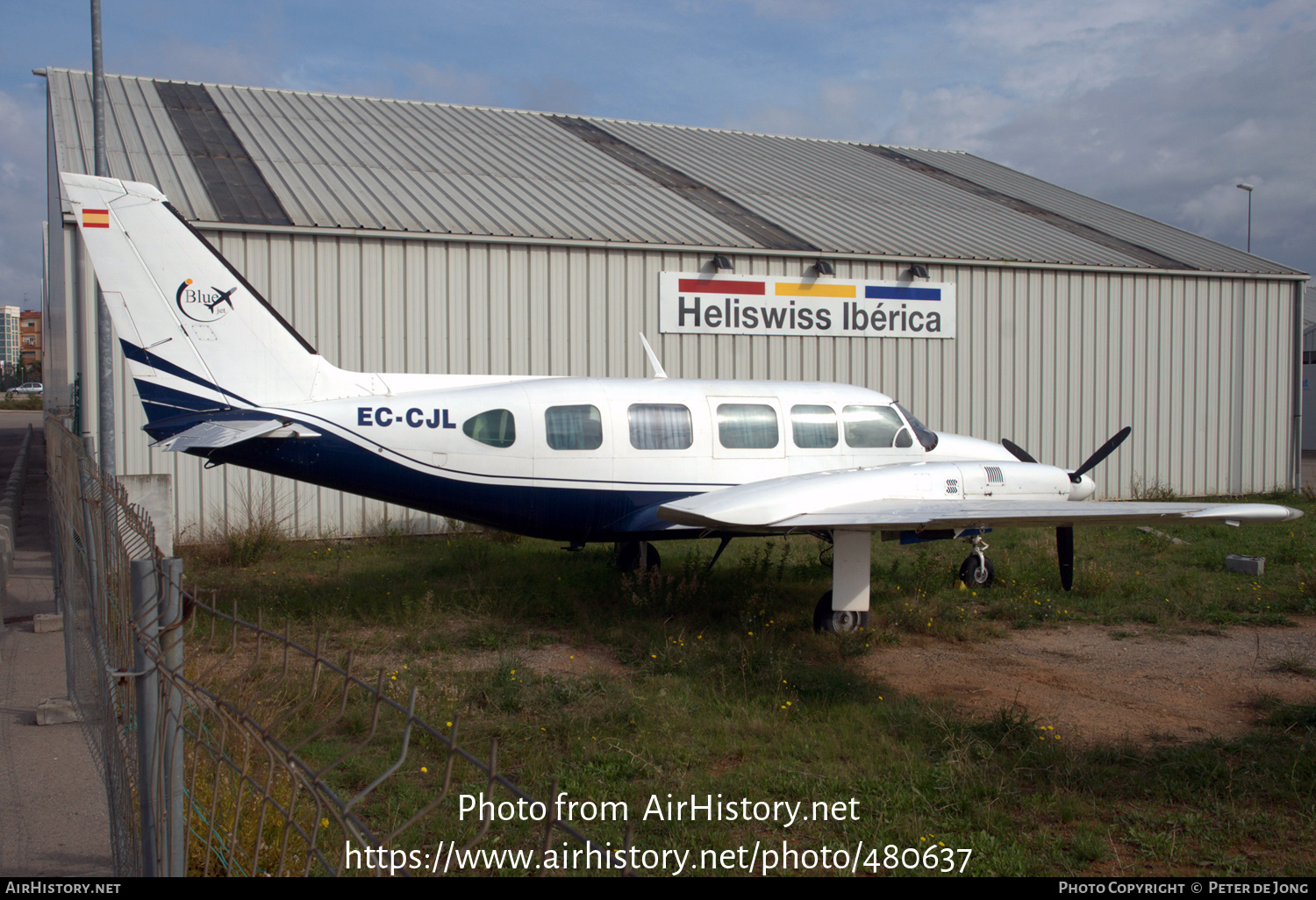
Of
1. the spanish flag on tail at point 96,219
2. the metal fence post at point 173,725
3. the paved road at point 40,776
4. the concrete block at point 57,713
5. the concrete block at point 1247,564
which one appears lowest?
the paved road at point 40,776

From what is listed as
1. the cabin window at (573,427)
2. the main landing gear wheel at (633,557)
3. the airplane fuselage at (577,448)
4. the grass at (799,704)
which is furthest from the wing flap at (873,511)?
the main landing gear wheel at (633,557)

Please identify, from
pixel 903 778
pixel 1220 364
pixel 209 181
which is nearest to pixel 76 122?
pixel 209 181

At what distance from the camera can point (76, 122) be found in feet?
55.1

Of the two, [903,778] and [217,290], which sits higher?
[217,290]

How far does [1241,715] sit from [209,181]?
16.5 meters

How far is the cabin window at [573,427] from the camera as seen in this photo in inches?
384

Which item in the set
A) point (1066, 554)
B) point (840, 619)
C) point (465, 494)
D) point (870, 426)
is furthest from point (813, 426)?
point (465, 494)

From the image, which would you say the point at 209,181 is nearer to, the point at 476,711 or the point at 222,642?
the point at 222,642

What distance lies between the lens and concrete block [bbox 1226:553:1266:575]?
12.3 metres

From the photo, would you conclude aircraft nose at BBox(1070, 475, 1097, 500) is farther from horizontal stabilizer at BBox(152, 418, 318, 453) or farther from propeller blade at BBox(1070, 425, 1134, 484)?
horizontal stabilizer at BBox(152, 418, 318, 453)

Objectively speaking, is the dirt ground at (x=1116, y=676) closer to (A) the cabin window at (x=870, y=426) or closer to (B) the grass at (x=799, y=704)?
(B) the grass at (x=799, y=704)

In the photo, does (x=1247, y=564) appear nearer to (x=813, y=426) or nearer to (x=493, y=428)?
(x=813, y=426)

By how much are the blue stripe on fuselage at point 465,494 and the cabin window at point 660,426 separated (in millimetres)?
541

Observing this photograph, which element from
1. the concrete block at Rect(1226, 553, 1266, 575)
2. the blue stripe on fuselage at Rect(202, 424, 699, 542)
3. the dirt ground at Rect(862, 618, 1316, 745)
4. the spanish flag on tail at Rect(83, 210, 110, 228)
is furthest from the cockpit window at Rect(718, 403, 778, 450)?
the concrete block at Rect(1226, 553, 1266, 575)
